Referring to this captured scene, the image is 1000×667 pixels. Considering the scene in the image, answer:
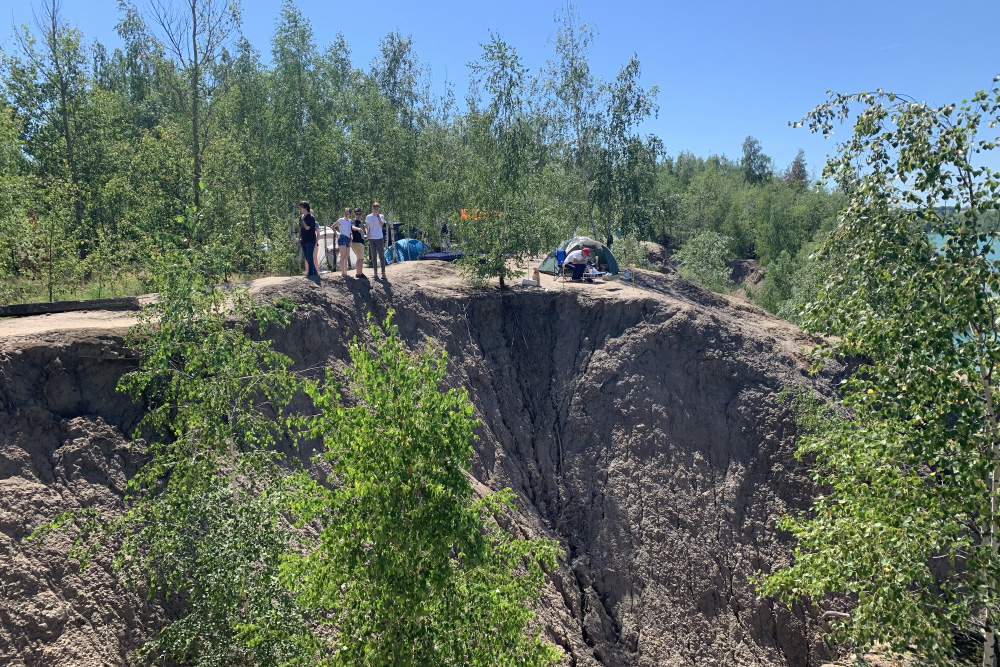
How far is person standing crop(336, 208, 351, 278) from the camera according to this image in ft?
51.3

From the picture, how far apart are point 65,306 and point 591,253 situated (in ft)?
52.6

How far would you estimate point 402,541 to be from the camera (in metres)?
6.29

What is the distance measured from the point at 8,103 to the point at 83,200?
3651 millimetres

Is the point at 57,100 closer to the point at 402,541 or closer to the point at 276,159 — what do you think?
the point at 276,159

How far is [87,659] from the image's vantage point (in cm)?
813

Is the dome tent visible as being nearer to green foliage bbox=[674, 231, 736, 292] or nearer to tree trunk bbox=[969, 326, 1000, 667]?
green foliage bbox=[674, 231, 736, 292]

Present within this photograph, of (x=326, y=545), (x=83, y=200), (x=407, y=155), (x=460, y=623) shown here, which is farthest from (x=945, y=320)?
(x=83, y=200)

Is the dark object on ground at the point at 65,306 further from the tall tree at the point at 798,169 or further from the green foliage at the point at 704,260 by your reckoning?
the tall tree at the point at 798,169

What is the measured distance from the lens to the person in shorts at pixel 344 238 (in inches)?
616

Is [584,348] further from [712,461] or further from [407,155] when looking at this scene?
[407,155]

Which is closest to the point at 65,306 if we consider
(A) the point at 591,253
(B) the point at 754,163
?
(A) the point at 591,253

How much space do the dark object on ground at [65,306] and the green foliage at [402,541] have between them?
7.85m

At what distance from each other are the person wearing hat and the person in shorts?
7486 millimetres

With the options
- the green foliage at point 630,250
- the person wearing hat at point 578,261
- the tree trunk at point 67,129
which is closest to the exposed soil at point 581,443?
the person wearing hat at point 578,261
